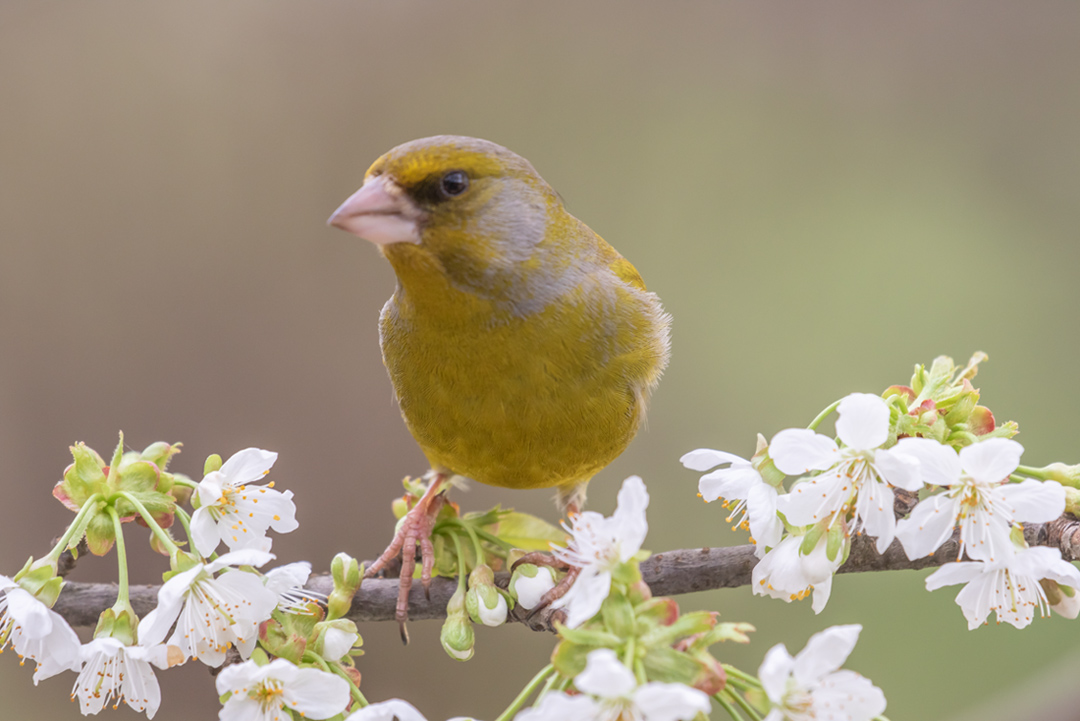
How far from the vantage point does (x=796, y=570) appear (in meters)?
1.80

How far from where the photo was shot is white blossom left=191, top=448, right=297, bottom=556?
182 centimetres

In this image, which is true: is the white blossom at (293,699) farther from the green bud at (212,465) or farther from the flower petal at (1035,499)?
the flower petal at (1035,499)

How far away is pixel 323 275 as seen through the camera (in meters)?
5.76

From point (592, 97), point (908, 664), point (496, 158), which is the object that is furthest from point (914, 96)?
point (496, 158)

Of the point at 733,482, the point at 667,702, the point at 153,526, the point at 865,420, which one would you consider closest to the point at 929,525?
the point at 865,420

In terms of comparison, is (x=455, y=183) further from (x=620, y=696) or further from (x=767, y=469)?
(x=620, y=696)

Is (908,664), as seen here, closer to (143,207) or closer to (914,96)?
(914,96)

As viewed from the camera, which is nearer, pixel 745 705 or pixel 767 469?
pixel 745 705

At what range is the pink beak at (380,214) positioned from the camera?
2098 millimetres

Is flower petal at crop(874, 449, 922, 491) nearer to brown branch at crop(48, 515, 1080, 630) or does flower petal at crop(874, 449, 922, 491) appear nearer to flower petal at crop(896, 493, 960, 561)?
flower petal at crop(896, 493, 960, 561)

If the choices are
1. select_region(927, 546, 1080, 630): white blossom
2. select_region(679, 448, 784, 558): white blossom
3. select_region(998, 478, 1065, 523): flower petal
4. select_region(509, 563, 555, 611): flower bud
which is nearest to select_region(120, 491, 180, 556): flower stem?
select_region(509, 563, 555, 611): flower bud

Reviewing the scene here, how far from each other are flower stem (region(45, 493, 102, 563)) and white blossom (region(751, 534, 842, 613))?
1.30 meters

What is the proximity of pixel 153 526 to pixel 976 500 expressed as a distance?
148 centimetres

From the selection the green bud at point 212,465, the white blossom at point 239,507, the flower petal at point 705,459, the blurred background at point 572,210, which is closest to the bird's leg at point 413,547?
the white blossom at point 239,507
